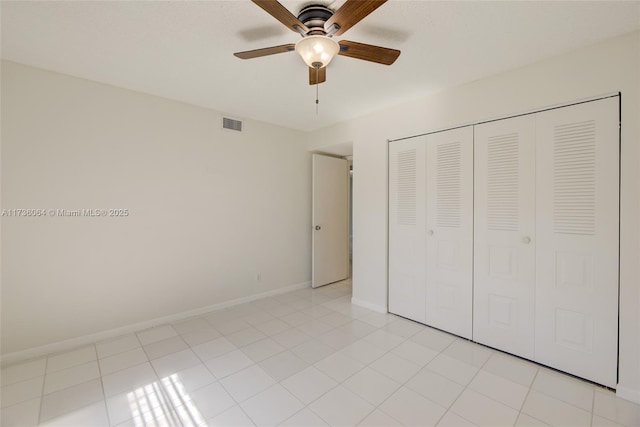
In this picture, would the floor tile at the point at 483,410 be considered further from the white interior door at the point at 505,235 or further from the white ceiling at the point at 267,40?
the white ceiling at the point at 267,40

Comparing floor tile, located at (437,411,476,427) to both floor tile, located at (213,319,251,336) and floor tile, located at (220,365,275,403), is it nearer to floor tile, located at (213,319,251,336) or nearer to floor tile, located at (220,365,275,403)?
floor tile, located at (220,365,275,403)

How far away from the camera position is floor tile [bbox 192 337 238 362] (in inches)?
98.3

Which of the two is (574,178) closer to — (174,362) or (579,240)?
(579,240)

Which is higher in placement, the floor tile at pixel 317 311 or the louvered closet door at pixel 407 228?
the louvered closet door at pixel 407 228

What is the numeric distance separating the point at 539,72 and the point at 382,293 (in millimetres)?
2742

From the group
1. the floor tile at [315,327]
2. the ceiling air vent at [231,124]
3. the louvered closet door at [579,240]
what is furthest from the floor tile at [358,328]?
the ceiling air vent at [231,124]

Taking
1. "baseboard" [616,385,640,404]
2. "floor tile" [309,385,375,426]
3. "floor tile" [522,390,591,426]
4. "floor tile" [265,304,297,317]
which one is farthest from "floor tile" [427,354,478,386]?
"floor tile" [265,304,297,317]

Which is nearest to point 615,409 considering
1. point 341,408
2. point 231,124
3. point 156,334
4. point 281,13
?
point 341,408

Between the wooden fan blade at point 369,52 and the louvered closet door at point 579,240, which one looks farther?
the louvered closet door at point 579,240

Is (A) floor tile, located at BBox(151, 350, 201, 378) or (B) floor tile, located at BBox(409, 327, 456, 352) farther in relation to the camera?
(B) floor tile, located at BBox(409, 327, 456, 352)

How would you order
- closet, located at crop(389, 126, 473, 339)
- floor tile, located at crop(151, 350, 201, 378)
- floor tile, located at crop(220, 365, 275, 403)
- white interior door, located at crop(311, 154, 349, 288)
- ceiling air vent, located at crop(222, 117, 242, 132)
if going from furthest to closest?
white interior door, located at crop(311, 154, 349, 288) < ceiling air vent, located at crop(222, 117, 242, 132) < closet, located at crop(389, 126, 473, 339) < floor tile, located at crop(151, 350, 201, 378) < floor tile, located at crop(220, 365, 275, 403)

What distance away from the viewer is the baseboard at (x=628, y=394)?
74.2 inches

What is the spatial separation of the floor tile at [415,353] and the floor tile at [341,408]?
741 mm

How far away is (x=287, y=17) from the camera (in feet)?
4.79
